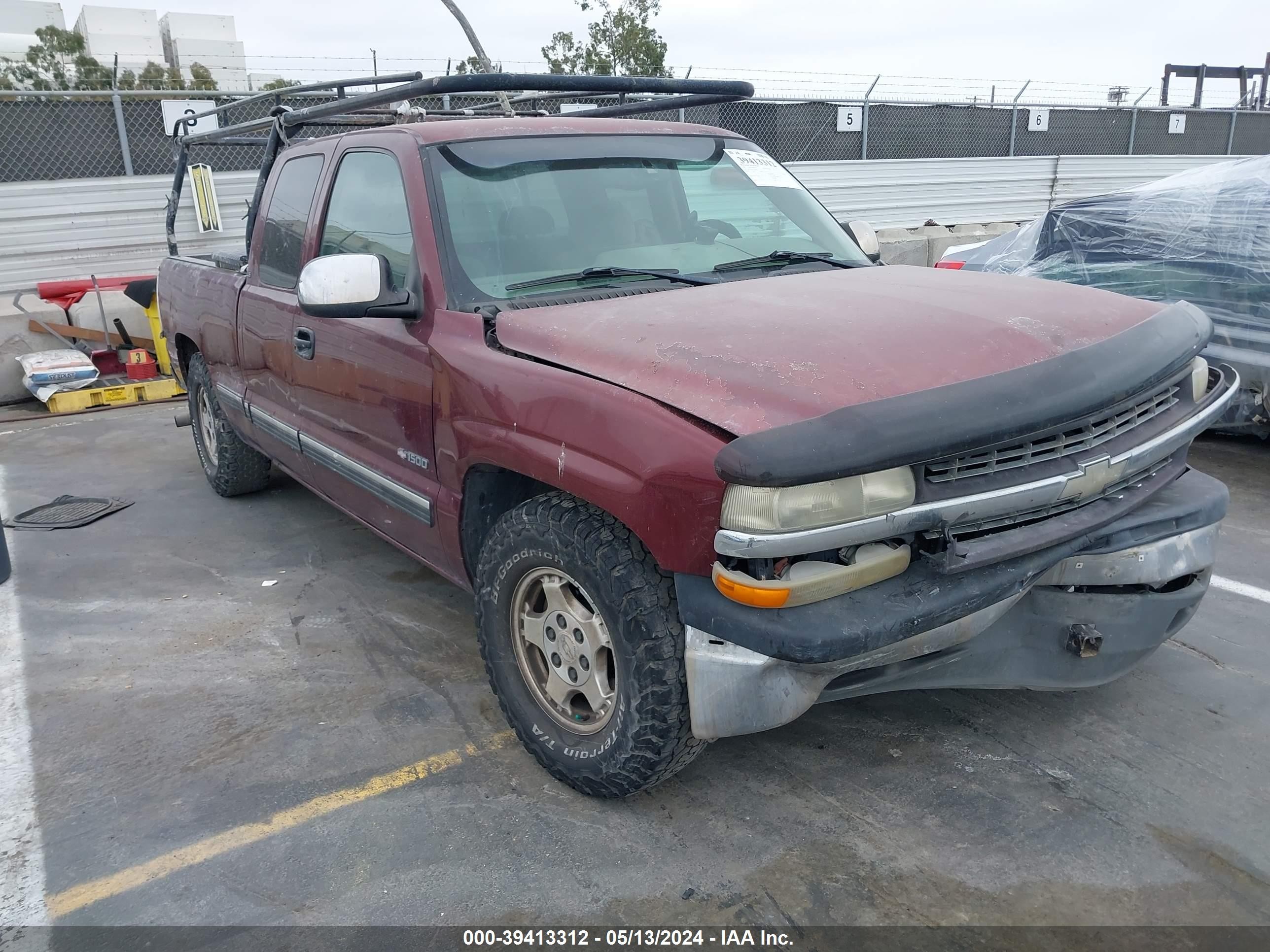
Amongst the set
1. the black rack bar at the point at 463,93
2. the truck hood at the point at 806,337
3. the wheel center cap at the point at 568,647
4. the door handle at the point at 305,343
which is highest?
the black rack bar at the point at 463,93

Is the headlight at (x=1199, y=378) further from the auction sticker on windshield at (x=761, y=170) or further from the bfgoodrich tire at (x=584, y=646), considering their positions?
the bfgoodrich tire at (x=584, y=646)

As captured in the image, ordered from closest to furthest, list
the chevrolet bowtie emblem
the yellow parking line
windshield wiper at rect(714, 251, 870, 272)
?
1. the chevrolet bowtie emblem
2. the yellow parking line
3. windshield wiper at rect(714, 251, 870, 272)

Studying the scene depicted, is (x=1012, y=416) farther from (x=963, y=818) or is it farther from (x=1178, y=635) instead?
(x=1178, y=635)

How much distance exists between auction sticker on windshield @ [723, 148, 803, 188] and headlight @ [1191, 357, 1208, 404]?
1650mm

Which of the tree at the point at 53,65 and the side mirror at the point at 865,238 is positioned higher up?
the tree at the point at 53,65

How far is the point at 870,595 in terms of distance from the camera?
230 centimetres

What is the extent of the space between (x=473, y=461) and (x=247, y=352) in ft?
7.58

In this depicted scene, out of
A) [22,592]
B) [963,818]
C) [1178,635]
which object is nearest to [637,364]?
[963,818]

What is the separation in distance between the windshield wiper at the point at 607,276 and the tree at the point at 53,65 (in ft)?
55.8

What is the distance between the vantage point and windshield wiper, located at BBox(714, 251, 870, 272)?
11.4ft

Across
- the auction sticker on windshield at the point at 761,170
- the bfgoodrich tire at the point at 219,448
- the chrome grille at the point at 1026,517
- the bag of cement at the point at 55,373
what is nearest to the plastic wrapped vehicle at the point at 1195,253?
the auction sticker on windshield at the point at 761,170

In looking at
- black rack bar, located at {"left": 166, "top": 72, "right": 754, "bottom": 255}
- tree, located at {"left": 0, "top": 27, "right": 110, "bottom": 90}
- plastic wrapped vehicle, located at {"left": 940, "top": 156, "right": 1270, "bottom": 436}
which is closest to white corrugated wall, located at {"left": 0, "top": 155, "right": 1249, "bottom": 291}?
black rack bar, located at {"left": 166, "top": 72, "right": 754, "bottom": 255}

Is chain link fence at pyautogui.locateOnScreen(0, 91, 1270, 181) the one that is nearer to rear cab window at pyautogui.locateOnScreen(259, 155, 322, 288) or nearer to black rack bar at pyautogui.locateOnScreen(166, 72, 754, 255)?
black rack bar at pyautogui.locateOnScreen(166, 72, 754, 255)

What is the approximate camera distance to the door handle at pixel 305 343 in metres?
3.94
